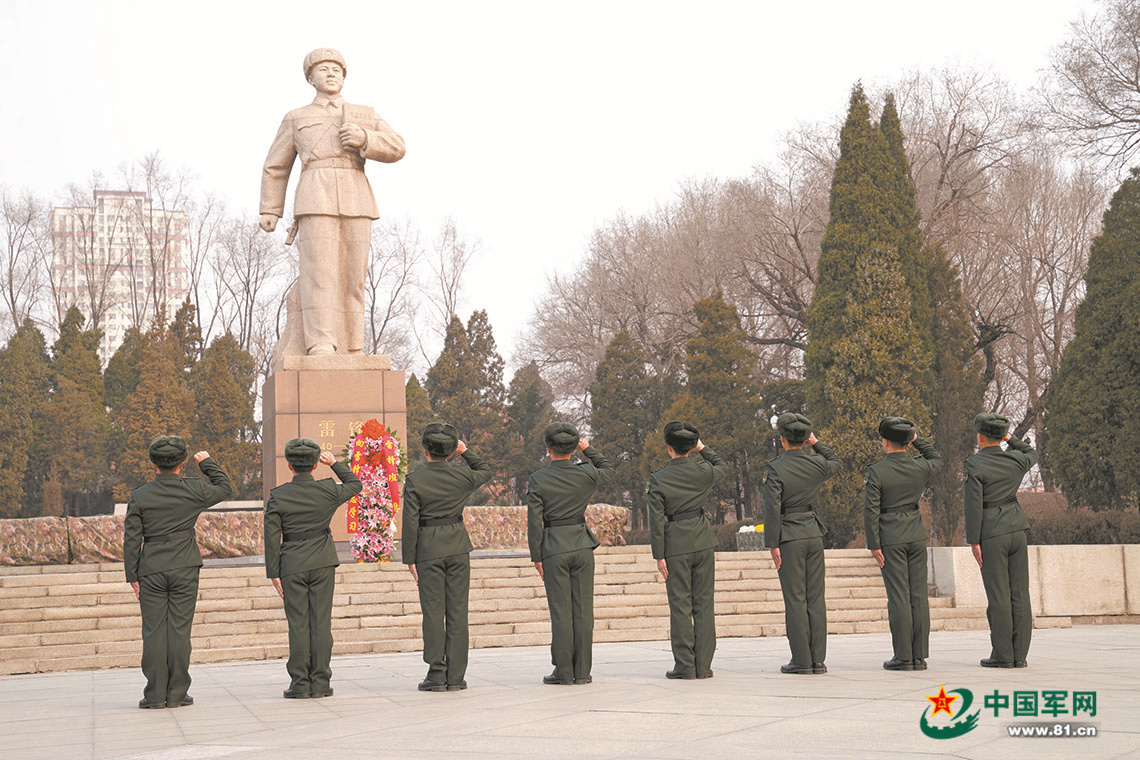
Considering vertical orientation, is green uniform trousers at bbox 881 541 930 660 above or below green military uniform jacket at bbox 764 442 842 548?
below

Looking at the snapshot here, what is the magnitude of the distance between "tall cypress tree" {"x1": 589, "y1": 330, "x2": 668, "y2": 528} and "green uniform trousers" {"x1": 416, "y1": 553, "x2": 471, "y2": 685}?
24.9m

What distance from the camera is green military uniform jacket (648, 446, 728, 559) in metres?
7.36

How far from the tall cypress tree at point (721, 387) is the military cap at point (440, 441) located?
20088mm

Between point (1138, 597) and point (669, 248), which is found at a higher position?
point (669, 248)

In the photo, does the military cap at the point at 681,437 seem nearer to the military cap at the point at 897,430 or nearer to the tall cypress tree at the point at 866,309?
the military cap at the point at 897,430

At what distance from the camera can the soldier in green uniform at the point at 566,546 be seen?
7.20 metres

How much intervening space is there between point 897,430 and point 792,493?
820 mm

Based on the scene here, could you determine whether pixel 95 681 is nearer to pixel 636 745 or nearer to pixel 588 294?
A: pixel 636 745

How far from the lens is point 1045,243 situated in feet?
93.7

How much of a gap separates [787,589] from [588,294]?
29.3 m

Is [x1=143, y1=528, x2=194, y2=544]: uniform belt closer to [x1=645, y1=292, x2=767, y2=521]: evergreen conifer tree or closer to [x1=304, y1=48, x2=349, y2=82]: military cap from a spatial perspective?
[x1=304, y1=48, x2=349, y2=82]: military cap

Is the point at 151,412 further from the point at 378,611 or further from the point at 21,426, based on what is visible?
the point at 378,611

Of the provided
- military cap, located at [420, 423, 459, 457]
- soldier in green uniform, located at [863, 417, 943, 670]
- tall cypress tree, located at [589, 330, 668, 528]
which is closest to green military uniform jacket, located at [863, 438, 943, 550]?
soldier in green uniform, located at [863, 417, 943, 670]

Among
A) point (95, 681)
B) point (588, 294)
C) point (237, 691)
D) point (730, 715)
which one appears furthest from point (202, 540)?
point (588, 294)
